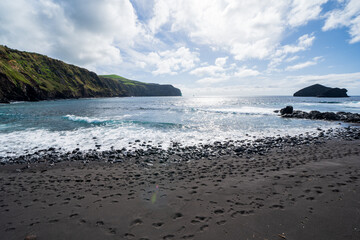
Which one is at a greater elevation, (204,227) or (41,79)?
(41,79)

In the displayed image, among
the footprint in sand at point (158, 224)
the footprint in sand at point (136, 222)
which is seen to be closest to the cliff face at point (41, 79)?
the footprint in sand at point (136, 222)

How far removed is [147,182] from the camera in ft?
27.0

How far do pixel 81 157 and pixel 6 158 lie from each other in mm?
5411

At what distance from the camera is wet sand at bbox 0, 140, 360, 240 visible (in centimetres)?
489

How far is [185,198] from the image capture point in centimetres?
668

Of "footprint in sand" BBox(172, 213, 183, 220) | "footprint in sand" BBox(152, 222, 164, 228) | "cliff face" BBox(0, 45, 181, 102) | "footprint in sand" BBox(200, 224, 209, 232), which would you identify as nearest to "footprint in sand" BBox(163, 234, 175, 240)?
"footprint in sand" BBox(152, 222, 164, 228)

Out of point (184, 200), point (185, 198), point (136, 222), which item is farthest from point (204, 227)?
point (136, 222)

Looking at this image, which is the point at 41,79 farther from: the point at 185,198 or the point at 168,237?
the point at 168,237

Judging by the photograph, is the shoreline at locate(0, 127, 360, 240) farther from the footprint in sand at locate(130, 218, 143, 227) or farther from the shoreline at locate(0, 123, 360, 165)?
the shoreline at locate(0, 123, 360, 165)

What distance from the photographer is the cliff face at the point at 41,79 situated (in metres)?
81.4

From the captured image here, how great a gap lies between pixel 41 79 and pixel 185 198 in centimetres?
15436

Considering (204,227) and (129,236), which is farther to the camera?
(204,227)

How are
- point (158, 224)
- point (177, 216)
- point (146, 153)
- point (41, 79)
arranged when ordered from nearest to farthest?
1. point (158, 224)
2. point (177, 216)
3. point (146, 153)
4. point (41, 79)

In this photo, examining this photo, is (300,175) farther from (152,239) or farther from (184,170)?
(152,239)
